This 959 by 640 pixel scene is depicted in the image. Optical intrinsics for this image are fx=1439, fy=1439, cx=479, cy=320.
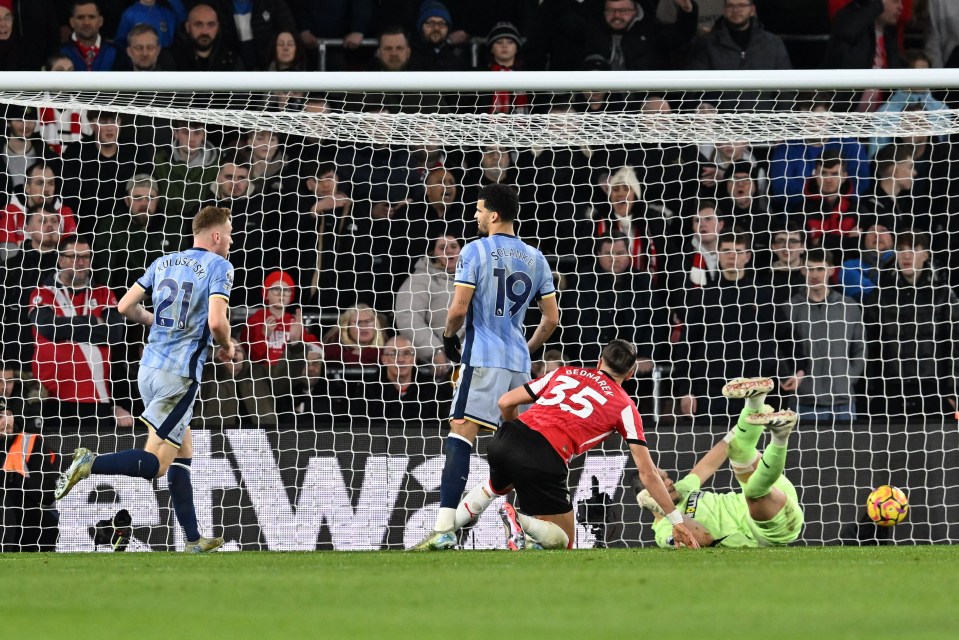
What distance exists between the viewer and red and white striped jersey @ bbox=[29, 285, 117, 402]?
930cm

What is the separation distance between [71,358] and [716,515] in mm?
4240

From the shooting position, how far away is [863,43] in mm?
11789

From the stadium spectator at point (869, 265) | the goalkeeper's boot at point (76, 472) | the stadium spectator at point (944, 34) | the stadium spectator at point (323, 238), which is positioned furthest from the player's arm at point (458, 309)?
the stadium spectator at point (944, 34)

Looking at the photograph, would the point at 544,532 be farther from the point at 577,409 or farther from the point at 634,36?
the point at 634,36

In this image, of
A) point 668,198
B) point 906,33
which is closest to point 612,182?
point 668,198

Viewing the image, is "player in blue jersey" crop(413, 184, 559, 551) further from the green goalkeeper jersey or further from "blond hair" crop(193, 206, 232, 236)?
"blond hair" crop(193, 206, 232, 236)

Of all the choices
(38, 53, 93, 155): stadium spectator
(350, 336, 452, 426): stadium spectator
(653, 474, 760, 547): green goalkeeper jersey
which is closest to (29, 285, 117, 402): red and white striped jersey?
(38, 53, 93, 155): stadium spectator

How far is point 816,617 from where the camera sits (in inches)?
154

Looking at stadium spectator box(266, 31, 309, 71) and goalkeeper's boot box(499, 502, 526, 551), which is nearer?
goalkeeper's boot box(499, 502, 526, 551)

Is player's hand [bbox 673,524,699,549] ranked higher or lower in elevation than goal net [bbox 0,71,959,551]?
lower

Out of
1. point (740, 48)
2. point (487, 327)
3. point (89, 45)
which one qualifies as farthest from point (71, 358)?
point (740, 48)

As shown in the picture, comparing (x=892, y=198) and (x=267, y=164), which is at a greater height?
(x=267, y=164)

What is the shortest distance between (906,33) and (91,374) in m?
7.78

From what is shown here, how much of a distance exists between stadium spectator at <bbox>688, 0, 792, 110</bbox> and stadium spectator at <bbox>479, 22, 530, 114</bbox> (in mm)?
1448
